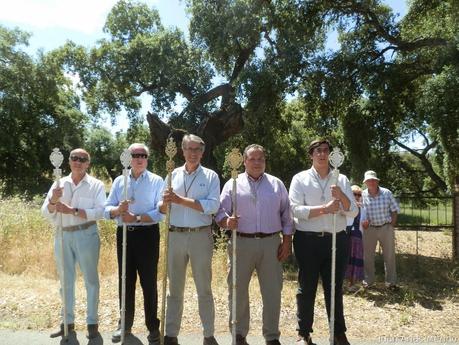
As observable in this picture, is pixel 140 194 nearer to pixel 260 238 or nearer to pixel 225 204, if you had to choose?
pixel 225 204

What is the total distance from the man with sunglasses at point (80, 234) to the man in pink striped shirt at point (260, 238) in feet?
4.42

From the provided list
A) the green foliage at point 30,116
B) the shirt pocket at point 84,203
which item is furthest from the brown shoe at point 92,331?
the green foliage at point 30,116

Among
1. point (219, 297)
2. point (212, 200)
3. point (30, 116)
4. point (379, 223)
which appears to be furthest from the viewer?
point (30, 116)

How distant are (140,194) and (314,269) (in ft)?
6.10

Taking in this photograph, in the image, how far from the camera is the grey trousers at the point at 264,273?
4266 mm

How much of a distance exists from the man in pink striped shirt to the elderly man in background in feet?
10.9

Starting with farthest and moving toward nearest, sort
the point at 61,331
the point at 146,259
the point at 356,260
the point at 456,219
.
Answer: the point at 456,219 → the point at 356,260 → the point at 61,331 → the point at 146,259

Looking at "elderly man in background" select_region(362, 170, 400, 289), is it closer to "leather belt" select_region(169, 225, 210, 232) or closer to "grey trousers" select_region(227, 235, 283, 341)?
"grey trousers" select_region(227, 235, 283, 341)

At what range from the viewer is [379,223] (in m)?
7.27

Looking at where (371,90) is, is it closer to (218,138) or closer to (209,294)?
(218,138)

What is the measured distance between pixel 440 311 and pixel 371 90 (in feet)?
18.6

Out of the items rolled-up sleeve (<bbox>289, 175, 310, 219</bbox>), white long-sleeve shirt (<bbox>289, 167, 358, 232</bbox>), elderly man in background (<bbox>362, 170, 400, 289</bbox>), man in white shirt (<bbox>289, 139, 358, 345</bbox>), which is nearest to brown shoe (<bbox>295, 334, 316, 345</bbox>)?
man in white shirt (<bbox>289, 139, 358, 345</bbox>)

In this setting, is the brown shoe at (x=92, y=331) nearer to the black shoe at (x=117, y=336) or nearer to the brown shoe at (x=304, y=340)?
the black shoe at (x=117, y=336)

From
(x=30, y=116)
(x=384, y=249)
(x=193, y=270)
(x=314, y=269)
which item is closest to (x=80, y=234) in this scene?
(x=193, y=270)
